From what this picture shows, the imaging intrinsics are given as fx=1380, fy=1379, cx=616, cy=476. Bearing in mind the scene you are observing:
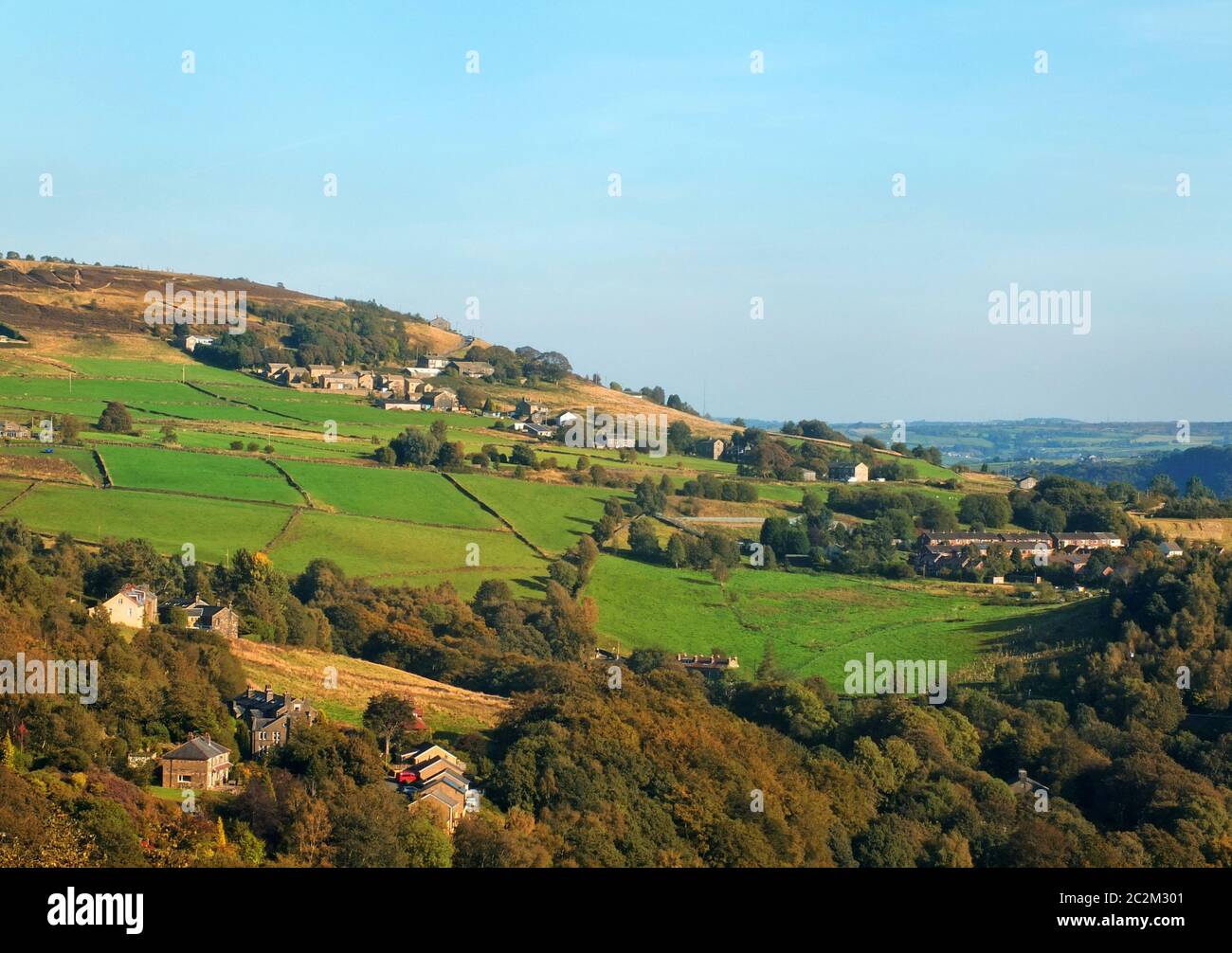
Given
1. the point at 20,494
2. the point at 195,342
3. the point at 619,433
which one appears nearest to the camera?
the point at 20,494

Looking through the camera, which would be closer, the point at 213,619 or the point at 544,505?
the point at 213,619

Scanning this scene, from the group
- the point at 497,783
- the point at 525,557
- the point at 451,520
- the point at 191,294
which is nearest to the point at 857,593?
the point at 525,557

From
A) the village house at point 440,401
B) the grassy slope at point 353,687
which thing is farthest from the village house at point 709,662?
the village house at point 440,401

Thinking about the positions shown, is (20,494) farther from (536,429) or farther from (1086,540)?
(1086,540)

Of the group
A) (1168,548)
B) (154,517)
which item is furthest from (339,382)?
(1168,548)
